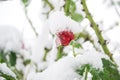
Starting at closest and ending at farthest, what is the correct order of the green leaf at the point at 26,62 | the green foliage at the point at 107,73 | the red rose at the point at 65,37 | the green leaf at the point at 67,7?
the green foliage at the point at 107,73
the red rose at the point at 65,37
the green leaf at the point at 67,7
the green leaf at the point at 26,62

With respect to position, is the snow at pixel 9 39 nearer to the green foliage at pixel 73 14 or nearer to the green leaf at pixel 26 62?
the green foliage at pixel 73 14

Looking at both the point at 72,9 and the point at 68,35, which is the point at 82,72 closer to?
the point at 68,35

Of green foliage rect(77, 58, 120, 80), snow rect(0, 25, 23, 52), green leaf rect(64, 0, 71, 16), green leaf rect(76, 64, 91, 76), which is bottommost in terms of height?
green foliage rect(77, 58, 120, 80)

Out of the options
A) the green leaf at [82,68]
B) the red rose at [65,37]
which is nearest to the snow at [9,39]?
the red rose at [65,37]

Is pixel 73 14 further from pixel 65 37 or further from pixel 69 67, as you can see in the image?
pixel 69 67

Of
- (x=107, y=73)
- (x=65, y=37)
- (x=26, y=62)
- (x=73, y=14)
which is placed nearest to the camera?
(x=107, y=73)

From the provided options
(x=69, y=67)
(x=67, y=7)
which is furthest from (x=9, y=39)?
(x=69, y=67)

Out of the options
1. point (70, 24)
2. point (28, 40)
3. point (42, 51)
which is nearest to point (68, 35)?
point (70, 24)

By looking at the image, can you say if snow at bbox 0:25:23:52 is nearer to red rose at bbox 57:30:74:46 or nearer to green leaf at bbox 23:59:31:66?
red rose at bbox 57:30:74:46

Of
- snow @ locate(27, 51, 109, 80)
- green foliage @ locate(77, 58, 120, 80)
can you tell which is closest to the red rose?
snow @ locate(27, 51, 109, 80)

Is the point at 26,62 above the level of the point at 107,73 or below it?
above

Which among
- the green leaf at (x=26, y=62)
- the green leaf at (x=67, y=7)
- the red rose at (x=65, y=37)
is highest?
the green leaf at (x=26, y=62)
